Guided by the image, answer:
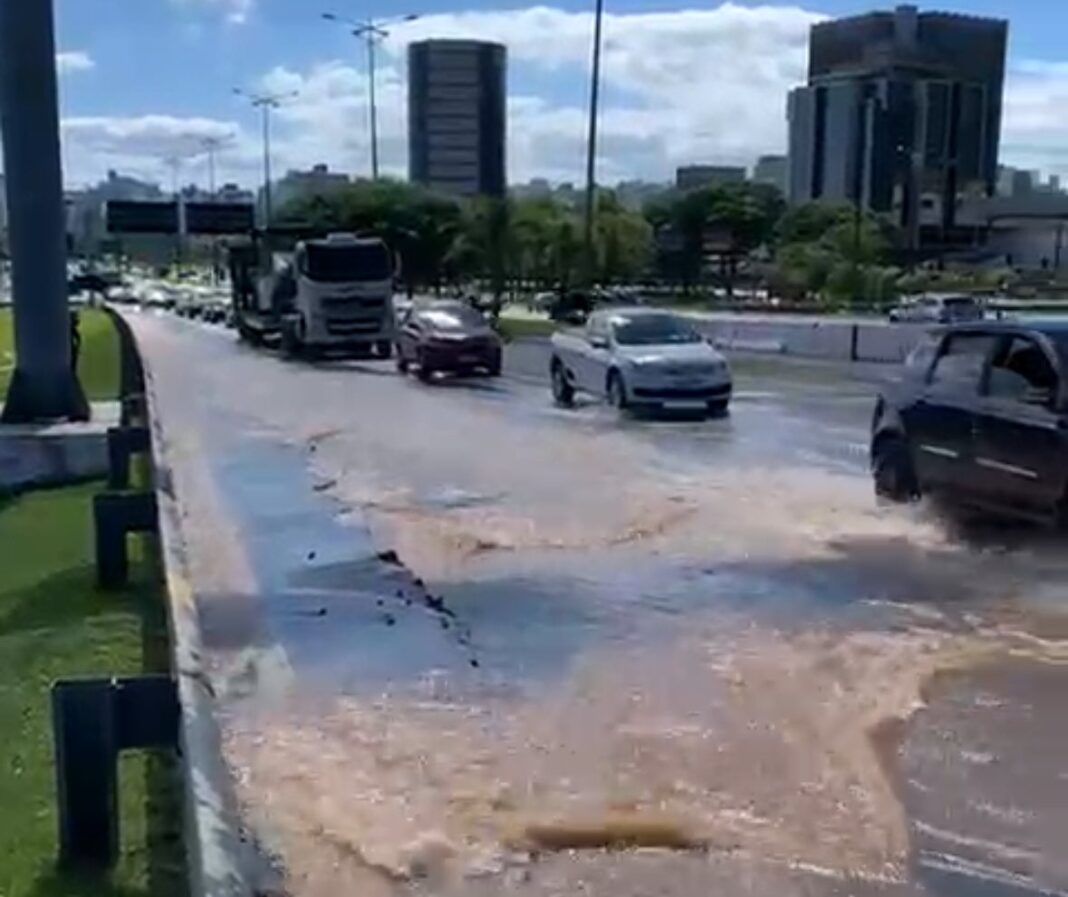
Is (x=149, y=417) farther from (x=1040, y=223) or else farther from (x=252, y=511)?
(x=1040, y=223)

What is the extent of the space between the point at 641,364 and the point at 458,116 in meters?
106

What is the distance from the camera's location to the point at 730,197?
410 feet

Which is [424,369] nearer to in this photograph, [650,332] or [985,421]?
[650,332]

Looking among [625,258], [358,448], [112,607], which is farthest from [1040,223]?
[112,607]

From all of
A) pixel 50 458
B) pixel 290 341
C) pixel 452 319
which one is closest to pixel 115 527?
pixel 50 458

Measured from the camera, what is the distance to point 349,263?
145 ft

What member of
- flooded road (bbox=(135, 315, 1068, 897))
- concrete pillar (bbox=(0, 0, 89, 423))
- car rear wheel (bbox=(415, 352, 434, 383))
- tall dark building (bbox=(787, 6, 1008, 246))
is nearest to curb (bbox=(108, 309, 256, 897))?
flooded road (bbox=(135, 315, 1068, 897))

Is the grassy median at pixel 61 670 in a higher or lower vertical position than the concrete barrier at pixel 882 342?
higher

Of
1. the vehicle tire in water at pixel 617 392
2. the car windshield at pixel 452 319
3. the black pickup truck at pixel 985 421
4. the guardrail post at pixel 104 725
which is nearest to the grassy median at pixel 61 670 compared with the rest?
the guardrail post at pixel 104 725

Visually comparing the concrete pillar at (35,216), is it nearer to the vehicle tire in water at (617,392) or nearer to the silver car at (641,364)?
the vehicle tire in water at (617,392)

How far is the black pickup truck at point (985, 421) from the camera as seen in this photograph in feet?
40.7

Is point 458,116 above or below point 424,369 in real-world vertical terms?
above

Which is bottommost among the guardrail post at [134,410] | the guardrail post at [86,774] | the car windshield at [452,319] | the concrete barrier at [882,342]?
the concrete barrier at [882,342]

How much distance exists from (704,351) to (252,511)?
12.4 metres
